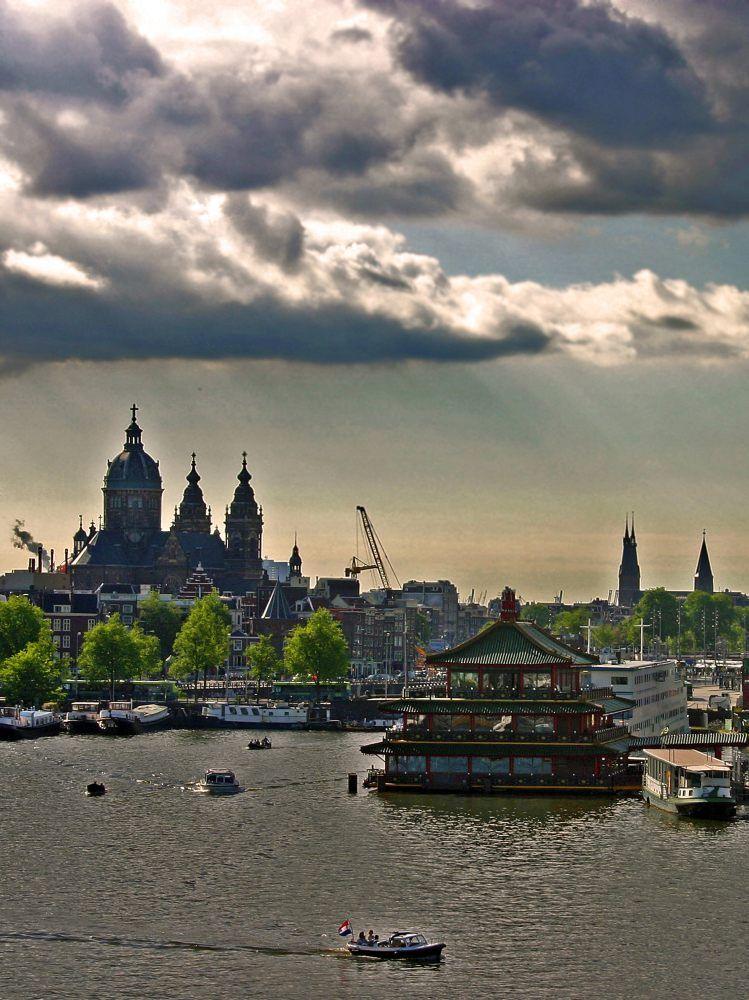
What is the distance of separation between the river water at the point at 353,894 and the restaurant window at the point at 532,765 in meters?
4.12

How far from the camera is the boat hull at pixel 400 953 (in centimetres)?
7950

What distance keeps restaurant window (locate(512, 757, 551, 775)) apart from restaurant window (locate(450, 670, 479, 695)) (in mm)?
8088

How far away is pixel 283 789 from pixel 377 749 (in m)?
8.55

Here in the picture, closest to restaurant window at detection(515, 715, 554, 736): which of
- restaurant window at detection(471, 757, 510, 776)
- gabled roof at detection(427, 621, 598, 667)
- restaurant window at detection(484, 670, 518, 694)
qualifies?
restaurant window at detection(471, 757, 510, 776)

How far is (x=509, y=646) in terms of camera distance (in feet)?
473

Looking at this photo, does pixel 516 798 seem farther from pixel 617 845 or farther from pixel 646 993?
pixel 646 993

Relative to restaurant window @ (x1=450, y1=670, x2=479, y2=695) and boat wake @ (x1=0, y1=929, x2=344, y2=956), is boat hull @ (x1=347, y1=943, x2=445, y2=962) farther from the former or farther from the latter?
restaurant window @ (x1=450, y1=670, x2=479, y2=695)

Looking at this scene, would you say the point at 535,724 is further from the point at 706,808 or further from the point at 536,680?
the point at 706,808

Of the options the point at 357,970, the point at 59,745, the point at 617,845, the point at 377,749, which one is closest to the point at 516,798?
the point at 377,749

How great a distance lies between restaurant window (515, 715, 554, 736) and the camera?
138875 millimetres

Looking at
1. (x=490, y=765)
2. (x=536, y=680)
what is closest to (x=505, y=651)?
(x=536, y=680)

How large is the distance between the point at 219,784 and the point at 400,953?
61.9 meters

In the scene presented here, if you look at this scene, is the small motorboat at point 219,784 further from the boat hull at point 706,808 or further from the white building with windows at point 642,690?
the white building with windows at point 642,690

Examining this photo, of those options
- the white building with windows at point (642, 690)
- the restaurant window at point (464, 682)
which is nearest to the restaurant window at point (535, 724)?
the restaurant window at point (464, 682)
